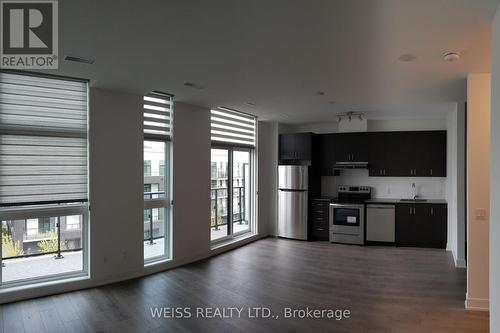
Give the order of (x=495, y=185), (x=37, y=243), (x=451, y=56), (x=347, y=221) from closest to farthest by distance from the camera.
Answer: (x=495, y=185) < (x=451, y=56) < (x=37, y=243) < (x=347, y=221)

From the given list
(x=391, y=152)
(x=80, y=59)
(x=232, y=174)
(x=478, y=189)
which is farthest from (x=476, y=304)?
(x=80, y=59)

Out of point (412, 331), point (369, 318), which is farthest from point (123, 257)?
point (412, 331)

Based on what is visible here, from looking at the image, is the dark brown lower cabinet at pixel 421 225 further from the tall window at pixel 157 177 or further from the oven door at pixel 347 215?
the tall window at pixel 157 177

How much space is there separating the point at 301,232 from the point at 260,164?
183 cm

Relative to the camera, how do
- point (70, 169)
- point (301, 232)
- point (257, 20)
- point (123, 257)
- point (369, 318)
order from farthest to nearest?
point (301, 232), point (123, 257), point (70, 169), point (369, 318), point (257, 20)

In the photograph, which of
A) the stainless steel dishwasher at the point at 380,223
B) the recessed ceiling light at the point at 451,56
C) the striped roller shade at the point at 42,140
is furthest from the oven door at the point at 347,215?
the striped roller shade at the point at 42,140

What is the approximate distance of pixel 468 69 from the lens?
3.63 m

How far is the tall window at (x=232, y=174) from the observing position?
646 centimetres

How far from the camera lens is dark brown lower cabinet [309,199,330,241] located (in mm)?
7297

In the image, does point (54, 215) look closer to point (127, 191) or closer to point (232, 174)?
point (127, 191)

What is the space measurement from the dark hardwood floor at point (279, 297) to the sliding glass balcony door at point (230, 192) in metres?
1.00

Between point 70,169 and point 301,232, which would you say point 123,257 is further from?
point 301,232

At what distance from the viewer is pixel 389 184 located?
7.43 m

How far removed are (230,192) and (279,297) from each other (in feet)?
10.2
